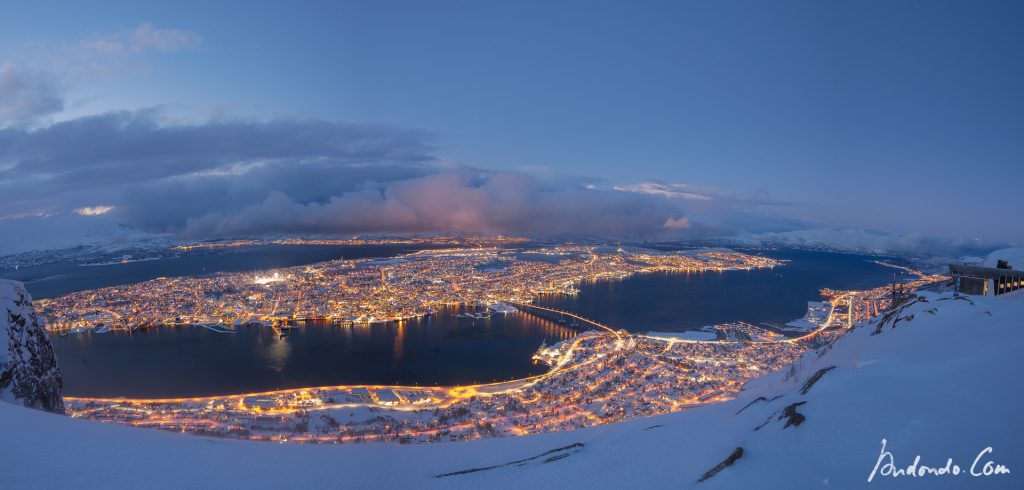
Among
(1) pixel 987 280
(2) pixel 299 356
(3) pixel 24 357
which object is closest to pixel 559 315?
(2) pixel 299 356

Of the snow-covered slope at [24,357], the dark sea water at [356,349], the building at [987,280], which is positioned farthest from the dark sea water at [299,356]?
the building at [987,280]

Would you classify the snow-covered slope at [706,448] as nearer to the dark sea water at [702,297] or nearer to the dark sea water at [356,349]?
the dark sea water at [356,349]

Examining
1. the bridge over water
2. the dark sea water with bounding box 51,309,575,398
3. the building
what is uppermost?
the building

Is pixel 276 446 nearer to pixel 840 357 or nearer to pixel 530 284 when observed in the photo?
pixel 840 357

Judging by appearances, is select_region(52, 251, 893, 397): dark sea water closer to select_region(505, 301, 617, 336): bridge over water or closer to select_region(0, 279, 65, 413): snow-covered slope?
select_region(505, 301, 617, 336): bridge over water

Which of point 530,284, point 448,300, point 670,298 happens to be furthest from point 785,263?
point 448,300

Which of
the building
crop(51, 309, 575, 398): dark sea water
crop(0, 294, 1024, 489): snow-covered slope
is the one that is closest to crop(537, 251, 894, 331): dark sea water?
crop(51, 309, 575, 398): dark sea water
